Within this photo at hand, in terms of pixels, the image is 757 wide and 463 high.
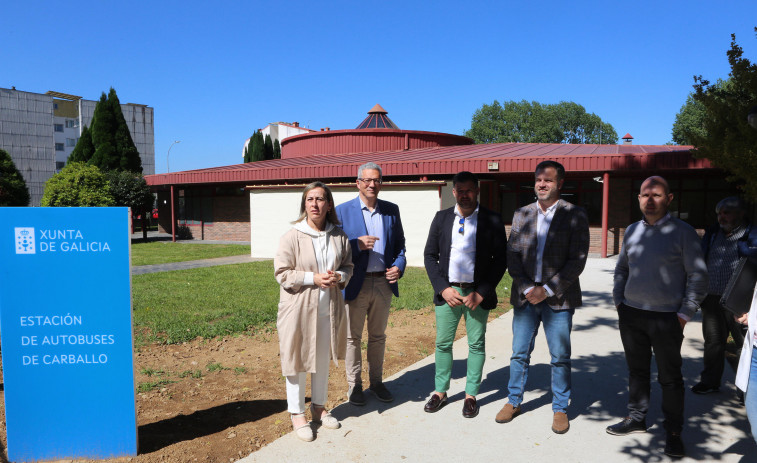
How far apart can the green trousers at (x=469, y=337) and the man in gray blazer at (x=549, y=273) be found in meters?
0.27

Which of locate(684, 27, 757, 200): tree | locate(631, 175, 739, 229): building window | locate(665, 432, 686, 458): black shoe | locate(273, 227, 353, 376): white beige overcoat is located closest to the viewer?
locate(665, 432, 686, 458): black shoe

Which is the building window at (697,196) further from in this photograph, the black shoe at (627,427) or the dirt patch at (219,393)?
the black shoe at (627,427)

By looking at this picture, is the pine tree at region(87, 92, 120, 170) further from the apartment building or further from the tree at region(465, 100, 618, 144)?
the tree at region(465, 100, 618, 144)

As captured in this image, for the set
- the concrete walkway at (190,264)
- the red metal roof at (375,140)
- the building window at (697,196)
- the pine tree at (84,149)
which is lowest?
the concrete walkway at (190,264)

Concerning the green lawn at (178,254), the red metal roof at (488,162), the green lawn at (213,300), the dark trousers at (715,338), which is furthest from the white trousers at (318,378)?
the green lawn at (178,254)

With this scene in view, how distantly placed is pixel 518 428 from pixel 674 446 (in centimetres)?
100

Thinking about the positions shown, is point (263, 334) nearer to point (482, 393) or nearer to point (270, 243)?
point (482, 393)

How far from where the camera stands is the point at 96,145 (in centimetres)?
3553

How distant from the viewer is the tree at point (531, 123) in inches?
2852

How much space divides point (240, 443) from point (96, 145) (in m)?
38.2

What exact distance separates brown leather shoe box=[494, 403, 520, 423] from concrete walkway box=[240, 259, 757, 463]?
0.14 feet

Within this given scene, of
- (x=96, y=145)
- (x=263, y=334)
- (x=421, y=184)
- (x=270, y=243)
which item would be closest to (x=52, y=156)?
(x=96, y=145)

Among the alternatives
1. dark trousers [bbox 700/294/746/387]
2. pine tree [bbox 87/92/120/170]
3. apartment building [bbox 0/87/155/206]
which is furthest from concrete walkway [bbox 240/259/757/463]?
apartment building [bbox 0/87/155/206]

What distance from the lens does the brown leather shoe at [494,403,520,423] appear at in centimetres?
377
